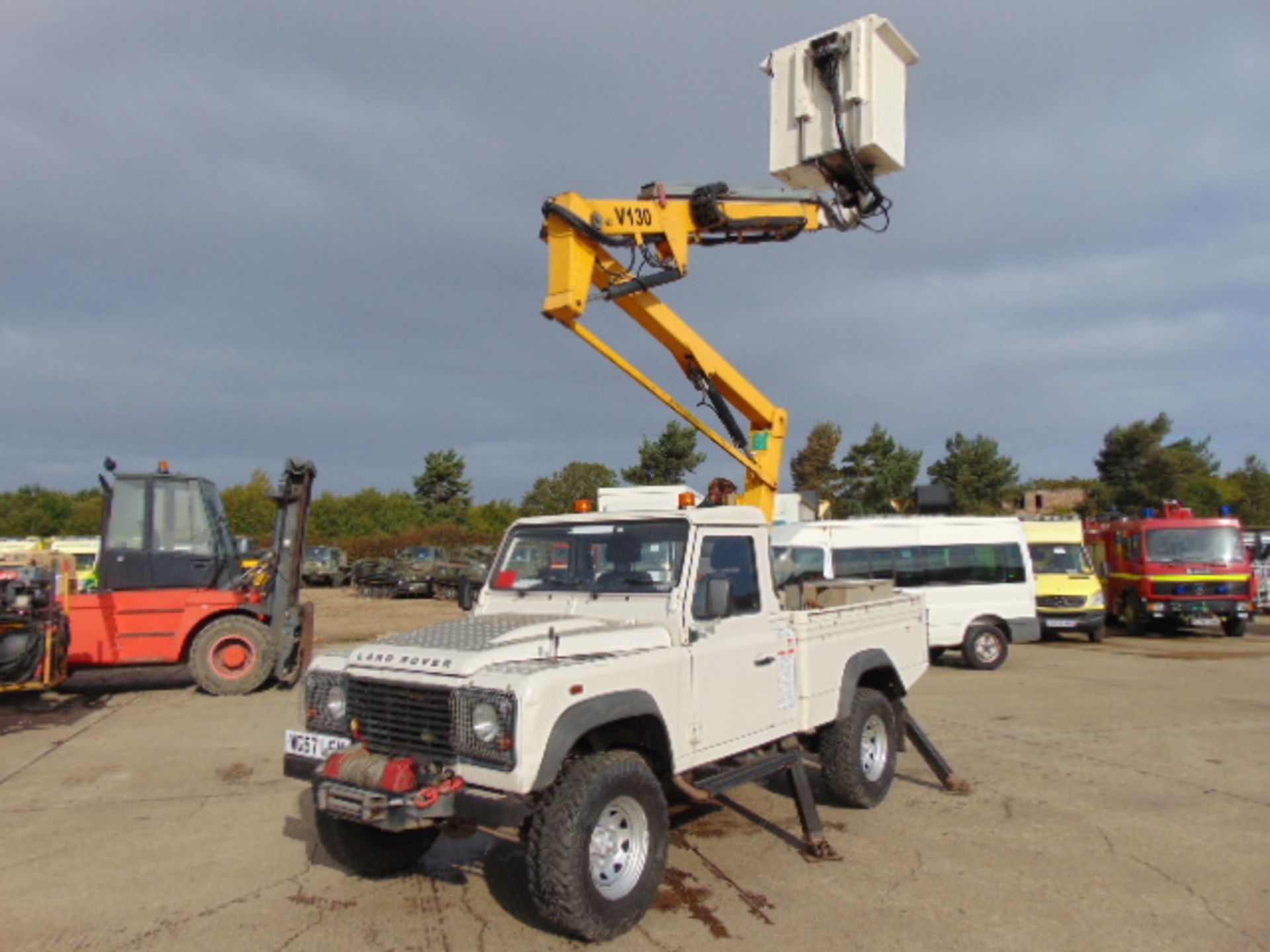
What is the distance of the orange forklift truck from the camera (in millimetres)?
10148

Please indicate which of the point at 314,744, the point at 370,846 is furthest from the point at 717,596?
the point at 370,846

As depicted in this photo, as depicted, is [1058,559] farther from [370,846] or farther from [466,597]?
[370,846]

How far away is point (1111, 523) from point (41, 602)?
19.7 m

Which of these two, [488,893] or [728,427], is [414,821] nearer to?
[488,893]

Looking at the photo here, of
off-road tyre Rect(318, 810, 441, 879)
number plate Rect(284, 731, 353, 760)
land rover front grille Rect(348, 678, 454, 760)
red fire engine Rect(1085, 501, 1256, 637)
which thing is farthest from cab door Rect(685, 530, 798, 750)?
red fire engine Rect(1085, 501, 1256, 637)

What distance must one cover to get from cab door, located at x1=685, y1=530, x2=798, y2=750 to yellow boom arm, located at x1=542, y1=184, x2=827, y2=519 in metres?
4.54

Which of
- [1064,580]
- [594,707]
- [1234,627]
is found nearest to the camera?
[594,707]

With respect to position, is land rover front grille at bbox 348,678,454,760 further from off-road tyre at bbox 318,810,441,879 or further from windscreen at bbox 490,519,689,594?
windscreen at bbox 490,519,689,594

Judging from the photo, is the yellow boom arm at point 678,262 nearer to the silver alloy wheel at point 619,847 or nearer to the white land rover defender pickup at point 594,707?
the white land rover defender pickup at point 594,707

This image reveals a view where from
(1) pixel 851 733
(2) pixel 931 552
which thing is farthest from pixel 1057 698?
(1) pixel 851 733

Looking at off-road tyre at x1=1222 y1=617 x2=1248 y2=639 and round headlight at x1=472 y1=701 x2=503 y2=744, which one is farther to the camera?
off-road tyre at x1=1222 y1=617 x2=1248 y2=639

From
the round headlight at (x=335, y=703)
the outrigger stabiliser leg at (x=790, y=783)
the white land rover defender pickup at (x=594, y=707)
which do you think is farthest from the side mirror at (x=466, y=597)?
the outrigger stabiliser leg at (x=790, y=783)

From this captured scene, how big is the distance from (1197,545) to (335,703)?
58.7 feet

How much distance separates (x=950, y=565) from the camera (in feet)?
44.2
